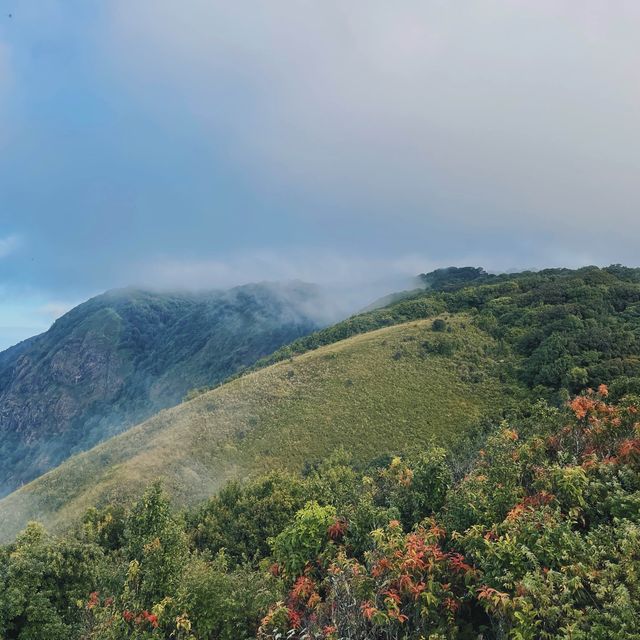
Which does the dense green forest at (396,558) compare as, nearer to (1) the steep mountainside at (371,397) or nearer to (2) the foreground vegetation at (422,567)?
(2) the foreground vegetation at (422,567)

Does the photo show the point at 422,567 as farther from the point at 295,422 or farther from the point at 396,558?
the point at 295,422

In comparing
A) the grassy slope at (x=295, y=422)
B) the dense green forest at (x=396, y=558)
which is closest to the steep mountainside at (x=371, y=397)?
the grassy slope at (x=295, y=422)

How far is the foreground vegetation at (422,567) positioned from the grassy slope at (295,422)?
94.2ft

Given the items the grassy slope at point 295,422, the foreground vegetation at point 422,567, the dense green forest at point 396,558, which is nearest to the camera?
the foreground vegetation at point 422,567

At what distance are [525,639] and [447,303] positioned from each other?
96555 millimetres

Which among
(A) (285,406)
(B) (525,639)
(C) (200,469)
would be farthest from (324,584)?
(A) (285,406)

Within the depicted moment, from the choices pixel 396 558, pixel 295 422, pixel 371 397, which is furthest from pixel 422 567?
pixel 371 397

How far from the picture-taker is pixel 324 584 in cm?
1198

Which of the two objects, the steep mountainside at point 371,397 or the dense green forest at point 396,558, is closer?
the dense green forest at point 396,558

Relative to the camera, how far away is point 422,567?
34.3ft

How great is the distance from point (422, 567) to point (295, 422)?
50487 mm

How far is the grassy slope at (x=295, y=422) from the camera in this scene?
173 feet

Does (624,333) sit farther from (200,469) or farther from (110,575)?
(110,575)

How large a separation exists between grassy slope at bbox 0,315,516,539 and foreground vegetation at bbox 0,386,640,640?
28727 mm
